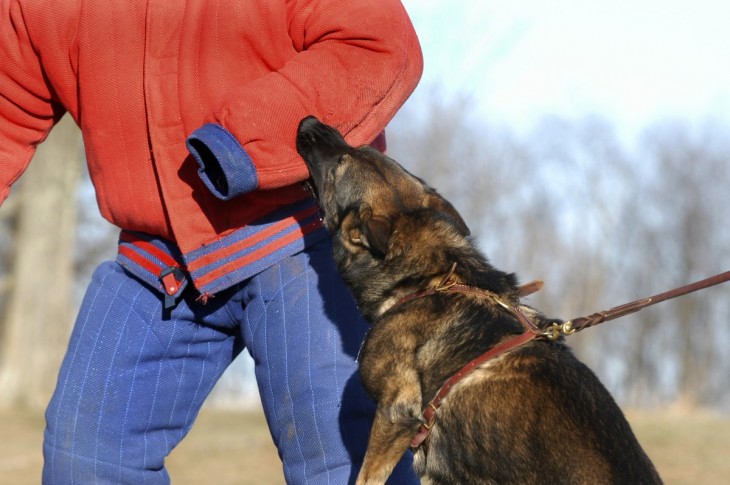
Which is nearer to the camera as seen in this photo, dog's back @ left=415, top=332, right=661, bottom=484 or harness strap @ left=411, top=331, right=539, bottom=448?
dog's back @ left=415, top=332, right=661, bottom=484

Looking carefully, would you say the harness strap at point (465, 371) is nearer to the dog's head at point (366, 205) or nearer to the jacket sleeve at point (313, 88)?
the dog's head at point (366, 205)

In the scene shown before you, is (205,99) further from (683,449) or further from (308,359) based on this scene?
(683,449)

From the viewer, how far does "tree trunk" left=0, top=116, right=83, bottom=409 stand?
1745 cm

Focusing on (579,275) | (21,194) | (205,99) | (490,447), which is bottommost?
(490,447)

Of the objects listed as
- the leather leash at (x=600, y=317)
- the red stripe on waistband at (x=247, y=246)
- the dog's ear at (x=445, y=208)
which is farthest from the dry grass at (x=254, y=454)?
the leather leash at (x=600, y=317)

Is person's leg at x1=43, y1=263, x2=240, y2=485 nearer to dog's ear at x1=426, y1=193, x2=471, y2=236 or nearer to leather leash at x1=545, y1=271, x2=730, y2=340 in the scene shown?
dog's ear at x1=426, y1=193, x2=471, y2=236

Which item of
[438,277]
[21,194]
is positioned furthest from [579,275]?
[438,277]

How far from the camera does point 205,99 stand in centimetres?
359

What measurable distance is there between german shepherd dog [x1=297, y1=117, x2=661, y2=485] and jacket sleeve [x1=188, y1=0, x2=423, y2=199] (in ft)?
0.26

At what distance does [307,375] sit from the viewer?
3588 millimetres

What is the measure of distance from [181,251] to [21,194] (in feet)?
55.0

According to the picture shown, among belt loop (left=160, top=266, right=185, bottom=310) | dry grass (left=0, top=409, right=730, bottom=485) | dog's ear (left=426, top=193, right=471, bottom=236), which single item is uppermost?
dog's ear (left=426, top=193, right=471, bottom=236)

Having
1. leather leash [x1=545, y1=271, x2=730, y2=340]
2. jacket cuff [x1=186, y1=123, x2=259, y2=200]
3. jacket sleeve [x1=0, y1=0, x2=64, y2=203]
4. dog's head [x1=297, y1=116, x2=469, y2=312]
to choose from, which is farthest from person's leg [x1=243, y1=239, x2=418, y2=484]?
jacket sleeve [x1=0, y1=0, x2=64, y2=203]

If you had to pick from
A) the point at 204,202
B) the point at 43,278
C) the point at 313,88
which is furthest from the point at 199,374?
the point at 43,278
